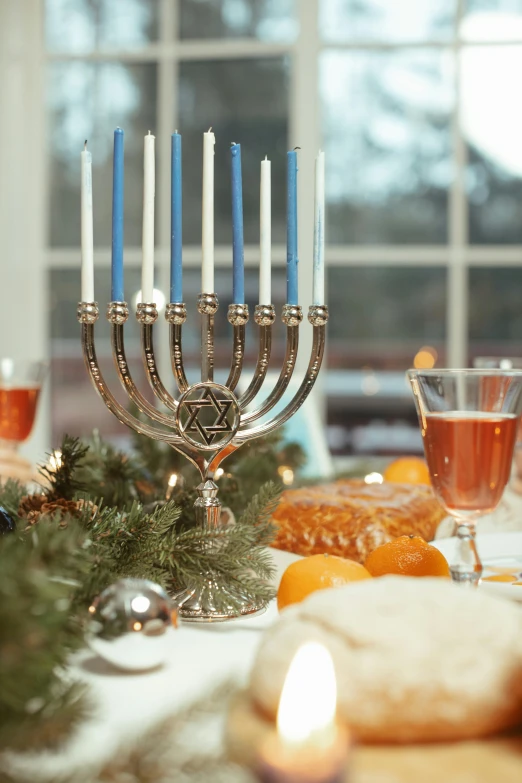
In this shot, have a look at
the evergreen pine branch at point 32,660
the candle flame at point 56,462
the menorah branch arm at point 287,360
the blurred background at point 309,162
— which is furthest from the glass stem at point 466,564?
the blurred background at point 309,162

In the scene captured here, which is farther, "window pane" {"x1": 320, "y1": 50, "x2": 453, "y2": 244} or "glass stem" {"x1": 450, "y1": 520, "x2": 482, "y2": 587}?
"window pane" {"x1": 320, "y1": 50, "x2": 453, "y2": 244}

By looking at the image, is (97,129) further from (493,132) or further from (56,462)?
(56,462)

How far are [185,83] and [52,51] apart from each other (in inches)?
23.1

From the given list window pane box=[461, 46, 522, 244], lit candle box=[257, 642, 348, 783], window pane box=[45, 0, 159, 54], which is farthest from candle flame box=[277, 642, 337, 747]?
window pane box=[45, 0, 159, 54]

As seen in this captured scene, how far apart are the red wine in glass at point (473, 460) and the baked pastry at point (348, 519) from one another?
1.03 ft

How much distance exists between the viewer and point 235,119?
11.3ft

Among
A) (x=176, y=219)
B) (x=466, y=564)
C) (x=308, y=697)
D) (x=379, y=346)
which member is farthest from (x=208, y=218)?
(x=379, y=346)

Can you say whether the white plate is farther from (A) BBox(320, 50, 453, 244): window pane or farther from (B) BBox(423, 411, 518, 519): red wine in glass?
(A) BBox(320, 50, 453, 244): window pane

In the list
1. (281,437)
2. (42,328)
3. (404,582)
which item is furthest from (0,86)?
(404,582)

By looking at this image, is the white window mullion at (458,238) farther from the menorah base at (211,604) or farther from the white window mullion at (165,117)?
the menorah base at (211,604)

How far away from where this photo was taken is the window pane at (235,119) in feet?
11.3

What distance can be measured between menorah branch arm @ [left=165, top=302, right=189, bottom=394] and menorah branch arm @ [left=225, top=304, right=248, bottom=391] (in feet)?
0.17

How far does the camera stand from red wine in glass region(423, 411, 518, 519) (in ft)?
2.74

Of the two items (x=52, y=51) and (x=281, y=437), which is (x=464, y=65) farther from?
(x=281, y=437)
